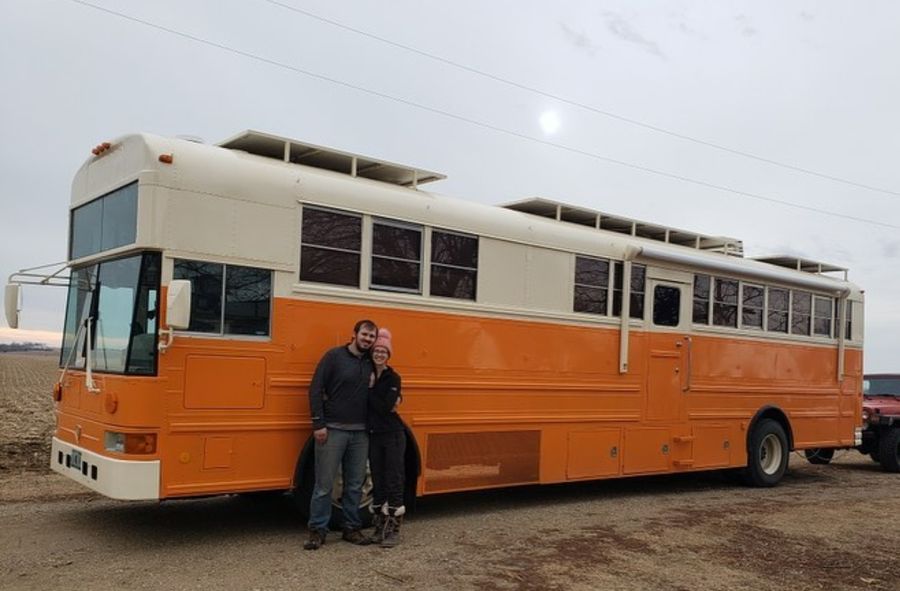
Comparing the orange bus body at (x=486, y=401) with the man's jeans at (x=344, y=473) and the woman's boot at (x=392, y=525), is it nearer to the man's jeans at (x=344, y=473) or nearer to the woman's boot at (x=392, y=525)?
the man's jeans at (x=344, y=473)

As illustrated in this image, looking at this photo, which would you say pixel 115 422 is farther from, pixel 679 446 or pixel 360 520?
pixel 679 446

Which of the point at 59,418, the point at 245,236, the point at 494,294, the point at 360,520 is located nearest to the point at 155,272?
the point at 245,236

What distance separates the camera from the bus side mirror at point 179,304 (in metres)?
6.03

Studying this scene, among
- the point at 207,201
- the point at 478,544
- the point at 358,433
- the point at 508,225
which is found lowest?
the point at 478,544

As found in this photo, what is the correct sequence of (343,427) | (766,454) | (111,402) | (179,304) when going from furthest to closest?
1. (766,454)
2. (343,427)
3. (111,402)
4. (179,304)

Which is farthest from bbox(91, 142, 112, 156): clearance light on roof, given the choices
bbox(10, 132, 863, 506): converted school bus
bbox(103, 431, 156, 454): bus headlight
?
bbox(103, 431, 156, 454): bus headlight

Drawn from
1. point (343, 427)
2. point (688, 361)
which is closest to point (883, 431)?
point (688, 361)

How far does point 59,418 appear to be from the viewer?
754cm

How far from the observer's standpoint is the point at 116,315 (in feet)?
22.2

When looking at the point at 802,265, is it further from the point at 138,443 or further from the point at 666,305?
the point at 138,443

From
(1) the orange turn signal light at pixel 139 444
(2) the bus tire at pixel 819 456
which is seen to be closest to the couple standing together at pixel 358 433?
(1) the orange turn signal light at pixel 139 444

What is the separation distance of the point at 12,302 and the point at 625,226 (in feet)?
22.6

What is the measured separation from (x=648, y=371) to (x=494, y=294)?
2556 mm

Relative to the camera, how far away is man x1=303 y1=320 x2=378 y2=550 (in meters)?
6.77
